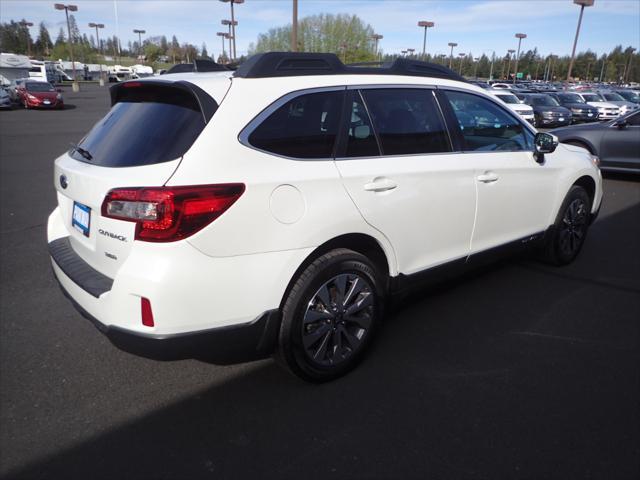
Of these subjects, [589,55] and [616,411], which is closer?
[616,411]

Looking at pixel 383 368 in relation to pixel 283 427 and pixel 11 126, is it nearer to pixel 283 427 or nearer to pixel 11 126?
pixel 283 427

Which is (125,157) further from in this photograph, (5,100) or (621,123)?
(5,100)

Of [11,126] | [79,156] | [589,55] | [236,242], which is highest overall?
[589,55]

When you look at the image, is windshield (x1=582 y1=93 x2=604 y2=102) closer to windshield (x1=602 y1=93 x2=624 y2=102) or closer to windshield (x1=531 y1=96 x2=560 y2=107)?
windshield (x1=602 y1=93 x2=624 y2=102)

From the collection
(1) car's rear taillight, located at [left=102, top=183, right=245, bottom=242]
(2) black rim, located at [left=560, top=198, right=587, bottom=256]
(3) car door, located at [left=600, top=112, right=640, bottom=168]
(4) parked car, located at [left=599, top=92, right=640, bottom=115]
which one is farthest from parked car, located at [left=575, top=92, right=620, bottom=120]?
(1) car's rear taillight, located at [left=102, top=183, right=245, bottom=242]

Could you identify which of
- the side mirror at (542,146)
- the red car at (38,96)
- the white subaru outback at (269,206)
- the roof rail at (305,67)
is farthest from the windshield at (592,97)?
the red car at (38,96)

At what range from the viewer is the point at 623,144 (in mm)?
10141

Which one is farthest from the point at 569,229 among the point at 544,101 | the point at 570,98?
the point at 570,98

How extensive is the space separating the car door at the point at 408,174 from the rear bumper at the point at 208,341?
87 centimetres

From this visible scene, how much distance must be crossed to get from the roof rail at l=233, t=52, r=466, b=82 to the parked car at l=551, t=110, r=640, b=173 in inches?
336

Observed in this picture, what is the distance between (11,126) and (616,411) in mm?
21514

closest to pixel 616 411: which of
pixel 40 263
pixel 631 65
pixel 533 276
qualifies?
pixel 533 276

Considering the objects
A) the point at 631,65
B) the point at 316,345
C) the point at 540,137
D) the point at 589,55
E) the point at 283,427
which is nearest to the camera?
the point at 283,427

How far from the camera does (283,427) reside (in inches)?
104
